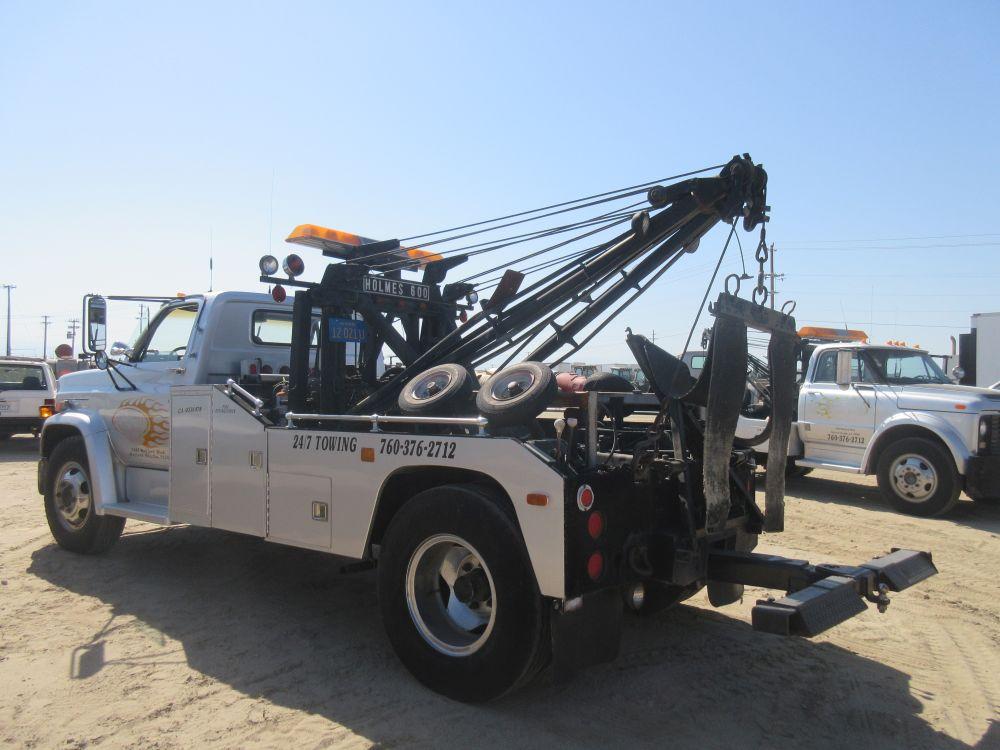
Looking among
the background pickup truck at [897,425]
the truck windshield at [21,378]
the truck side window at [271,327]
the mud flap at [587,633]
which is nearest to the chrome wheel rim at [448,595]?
the mud flap at [587,633]

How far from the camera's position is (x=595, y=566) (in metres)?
3.73

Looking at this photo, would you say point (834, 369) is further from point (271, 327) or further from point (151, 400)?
point (151, 400)

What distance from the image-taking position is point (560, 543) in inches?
141

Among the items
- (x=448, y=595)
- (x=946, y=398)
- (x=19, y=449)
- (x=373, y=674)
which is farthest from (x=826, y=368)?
(x=19, y=449)

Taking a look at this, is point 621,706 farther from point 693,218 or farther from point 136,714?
point 693,218

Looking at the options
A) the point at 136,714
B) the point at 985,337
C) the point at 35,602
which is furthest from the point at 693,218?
the point at 985,337

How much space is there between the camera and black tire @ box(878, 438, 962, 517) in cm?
909

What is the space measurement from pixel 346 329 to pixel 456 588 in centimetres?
241

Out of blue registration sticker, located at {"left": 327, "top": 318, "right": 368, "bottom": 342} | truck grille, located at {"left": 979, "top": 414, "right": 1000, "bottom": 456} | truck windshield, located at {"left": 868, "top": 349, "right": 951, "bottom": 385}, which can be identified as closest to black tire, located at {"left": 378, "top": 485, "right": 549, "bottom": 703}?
blue registration sticker, located at {"left": 327, "top": 318, "right": 368, "bottom": 342}

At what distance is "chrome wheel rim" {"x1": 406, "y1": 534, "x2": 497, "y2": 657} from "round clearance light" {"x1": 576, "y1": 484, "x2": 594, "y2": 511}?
65 cm

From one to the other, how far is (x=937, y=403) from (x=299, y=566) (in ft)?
25.0

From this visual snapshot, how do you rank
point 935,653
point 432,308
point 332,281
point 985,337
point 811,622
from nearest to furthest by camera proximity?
point 811,622, point 935,653, point 332,281, point 432,308, point 985,337

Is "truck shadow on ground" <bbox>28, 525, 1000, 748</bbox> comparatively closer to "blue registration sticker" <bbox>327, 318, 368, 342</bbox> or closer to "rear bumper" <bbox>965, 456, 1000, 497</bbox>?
"blue registration sticker" <bbox>327, 318, 368, 342</bbox>

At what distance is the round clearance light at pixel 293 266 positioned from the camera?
5.55 meters
